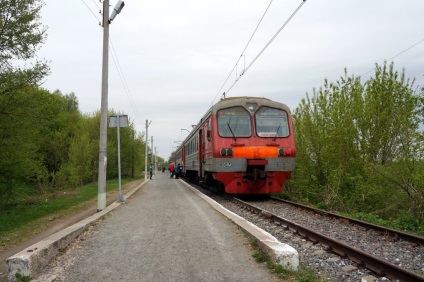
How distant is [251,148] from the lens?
13461 millimetres

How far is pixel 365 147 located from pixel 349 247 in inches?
389

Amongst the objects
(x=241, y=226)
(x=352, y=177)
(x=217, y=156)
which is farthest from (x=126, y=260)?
(x=352, y=177)

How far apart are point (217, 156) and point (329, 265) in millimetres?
8049

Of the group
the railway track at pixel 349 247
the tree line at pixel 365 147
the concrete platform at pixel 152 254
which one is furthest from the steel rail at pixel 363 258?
the tree line at pixel 365 147

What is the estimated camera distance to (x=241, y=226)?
294 inches

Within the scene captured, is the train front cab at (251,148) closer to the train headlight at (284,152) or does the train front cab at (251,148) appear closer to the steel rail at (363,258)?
the train headlight at (284,152)

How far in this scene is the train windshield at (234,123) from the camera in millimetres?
13617

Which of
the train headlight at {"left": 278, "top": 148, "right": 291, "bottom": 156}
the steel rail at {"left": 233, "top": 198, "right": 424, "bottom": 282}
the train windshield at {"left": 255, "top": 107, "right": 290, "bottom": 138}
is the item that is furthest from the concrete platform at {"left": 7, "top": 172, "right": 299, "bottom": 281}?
the train windshield at {"left": 255, "top": 107, "right": 290, "bottom": 138}

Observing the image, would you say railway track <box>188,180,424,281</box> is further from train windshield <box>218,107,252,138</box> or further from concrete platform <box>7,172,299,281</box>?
train windshield <box>218,107,252,138</box>

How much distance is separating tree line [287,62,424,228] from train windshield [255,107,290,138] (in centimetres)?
242

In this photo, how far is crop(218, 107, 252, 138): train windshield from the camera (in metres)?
13.6

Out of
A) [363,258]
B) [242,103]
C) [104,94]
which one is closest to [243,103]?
[242,103]

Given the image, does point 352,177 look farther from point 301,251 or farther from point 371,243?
point 301,251

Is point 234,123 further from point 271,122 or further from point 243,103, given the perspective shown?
point 271,122
